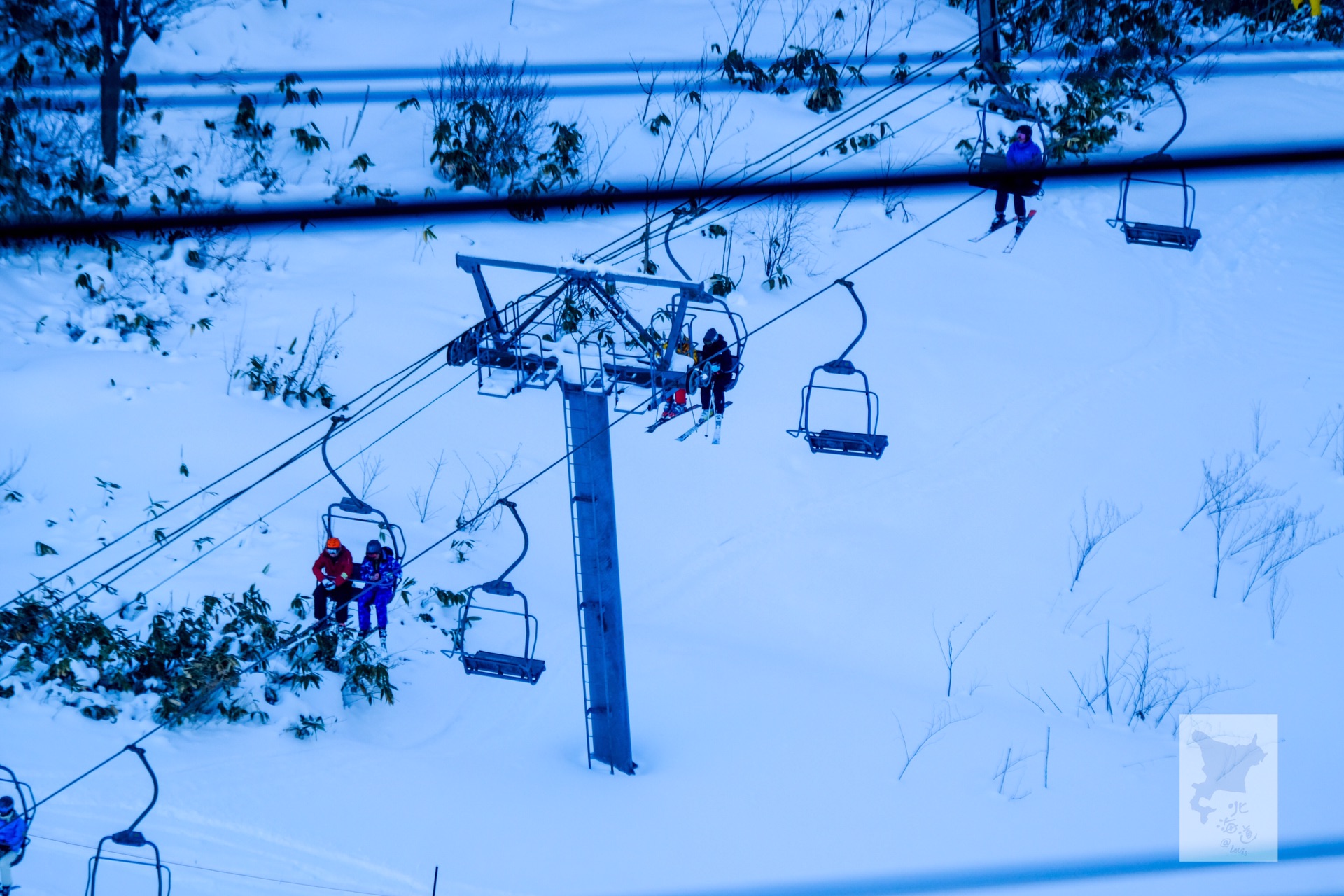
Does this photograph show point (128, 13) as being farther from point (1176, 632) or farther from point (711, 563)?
point (1176, 632)

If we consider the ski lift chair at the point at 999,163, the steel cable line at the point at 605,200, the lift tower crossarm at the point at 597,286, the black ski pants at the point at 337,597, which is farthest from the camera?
the black ski pants at the point at 337,597

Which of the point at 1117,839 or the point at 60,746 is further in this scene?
the point at 1117,839

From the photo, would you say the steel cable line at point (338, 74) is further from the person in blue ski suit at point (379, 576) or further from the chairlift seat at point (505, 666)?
the chairlift seat at point (505, 666)

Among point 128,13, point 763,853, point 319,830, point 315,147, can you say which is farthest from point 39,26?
point 763,853

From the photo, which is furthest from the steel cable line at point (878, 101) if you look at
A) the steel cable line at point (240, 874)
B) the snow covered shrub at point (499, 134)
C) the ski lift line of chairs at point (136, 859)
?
the ski lift line of chairs at point (136, 859)

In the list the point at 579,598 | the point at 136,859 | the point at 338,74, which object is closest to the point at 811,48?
the point at 338,74

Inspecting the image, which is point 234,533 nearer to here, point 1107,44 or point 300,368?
point 300,368
